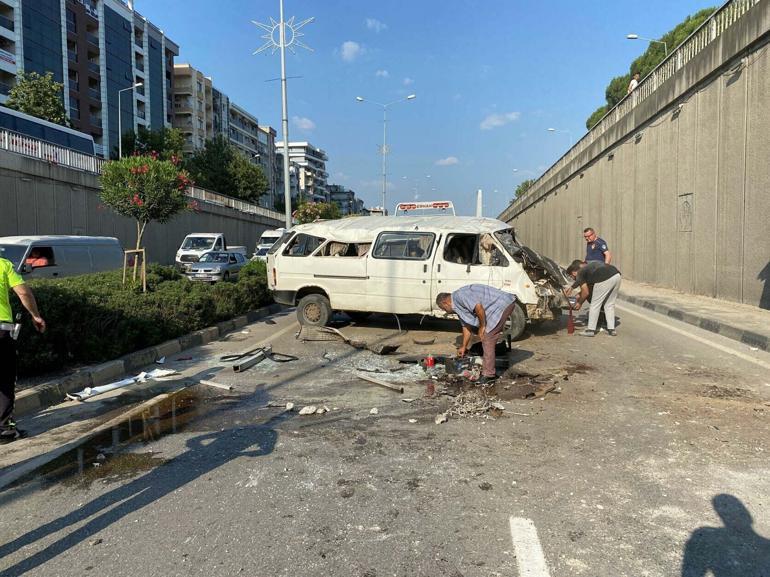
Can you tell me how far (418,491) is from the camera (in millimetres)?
3607

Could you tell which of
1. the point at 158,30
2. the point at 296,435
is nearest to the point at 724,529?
the point at 296,435

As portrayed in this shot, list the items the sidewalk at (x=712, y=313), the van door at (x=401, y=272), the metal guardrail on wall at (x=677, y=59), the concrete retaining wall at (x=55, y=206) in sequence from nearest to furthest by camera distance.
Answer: the sidewalk at (x=712, y=313), the van door at (x=401, y=272), the metal guardrail on wall at (x=677, y=59), the concrete retaining wall at (x=55, y=206)

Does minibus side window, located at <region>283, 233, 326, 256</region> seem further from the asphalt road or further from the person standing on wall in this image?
the person standing on wall

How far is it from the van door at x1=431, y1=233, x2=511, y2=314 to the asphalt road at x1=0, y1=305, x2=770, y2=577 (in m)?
3.11

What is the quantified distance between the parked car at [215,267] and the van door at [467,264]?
1352 cm

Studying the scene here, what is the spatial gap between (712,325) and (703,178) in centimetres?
674

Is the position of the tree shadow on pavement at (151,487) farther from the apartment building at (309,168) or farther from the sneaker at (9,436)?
the apartment building at (309,168)

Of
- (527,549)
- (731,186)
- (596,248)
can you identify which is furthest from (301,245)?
(731,186)

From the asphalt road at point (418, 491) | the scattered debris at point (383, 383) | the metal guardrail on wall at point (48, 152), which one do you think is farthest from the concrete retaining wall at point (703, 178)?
the metal guardrail on wall at point (48, 152)

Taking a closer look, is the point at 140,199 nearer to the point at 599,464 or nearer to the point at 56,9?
the point at 599,464

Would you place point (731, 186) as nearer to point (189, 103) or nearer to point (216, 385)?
point (216, 385)

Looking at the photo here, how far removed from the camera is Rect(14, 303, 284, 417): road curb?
571 centimetres

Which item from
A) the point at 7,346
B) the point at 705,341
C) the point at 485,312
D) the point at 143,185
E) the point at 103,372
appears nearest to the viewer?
the point at 7,346

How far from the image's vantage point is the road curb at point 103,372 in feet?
18.7
